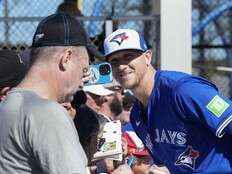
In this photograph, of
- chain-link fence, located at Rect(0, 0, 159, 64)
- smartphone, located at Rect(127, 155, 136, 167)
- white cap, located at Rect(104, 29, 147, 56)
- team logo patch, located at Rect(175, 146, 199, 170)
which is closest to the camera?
team logo patch, located at Rect(175, 146, 199, 170)

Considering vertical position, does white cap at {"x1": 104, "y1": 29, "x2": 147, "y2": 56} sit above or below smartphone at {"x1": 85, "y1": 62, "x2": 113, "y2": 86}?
above

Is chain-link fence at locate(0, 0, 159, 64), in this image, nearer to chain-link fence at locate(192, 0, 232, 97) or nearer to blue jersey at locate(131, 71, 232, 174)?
blue jersey at locate(131, 71, 232, 174)

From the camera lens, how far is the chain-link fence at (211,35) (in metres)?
11.9

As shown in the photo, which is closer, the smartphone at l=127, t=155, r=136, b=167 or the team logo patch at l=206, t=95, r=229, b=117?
the team logo patch at l=206, t=95, r=229, b=117

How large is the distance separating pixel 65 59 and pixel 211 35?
36.2ft

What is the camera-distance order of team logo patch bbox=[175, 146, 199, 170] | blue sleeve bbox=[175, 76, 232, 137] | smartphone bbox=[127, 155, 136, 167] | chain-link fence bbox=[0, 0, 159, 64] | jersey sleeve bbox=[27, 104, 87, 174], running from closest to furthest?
jersey sleeve bbox=[27, 104, 87, 174] → blue sleeve bbox=[175, 76, 232, 137] → team logo patch bbox=[175, 146, 199, 170] → smartphone bbox=[127, 155, 136, 167] → chain-link fence bbox=[0, 0, 159, 64]

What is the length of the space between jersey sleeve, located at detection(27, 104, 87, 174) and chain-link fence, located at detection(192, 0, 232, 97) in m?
8.88

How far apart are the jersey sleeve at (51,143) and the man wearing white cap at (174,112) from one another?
1705mm

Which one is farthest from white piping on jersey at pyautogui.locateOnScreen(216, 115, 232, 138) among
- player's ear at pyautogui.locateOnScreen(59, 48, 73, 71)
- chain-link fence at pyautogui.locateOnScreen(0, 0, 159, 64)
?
chain-link fence at pyautogui.locateOnScreen(0, 0, 159, 64)

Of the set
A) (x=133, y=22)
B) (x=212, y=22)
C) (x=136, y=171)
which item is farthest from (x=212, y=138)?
Answer: (x=212, y=22)

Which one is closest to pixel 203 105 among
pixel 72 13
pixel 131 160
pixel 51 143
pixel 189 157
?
pixel 189 157

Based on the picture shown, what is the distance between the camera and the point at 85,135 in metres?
3.60

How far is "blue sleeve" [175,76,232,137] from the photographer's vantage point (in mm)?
4000

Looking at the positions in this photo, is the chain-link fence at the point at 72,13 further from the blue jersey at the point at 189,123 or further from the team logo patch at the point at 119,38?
the blue jersey at the point at 189,123
